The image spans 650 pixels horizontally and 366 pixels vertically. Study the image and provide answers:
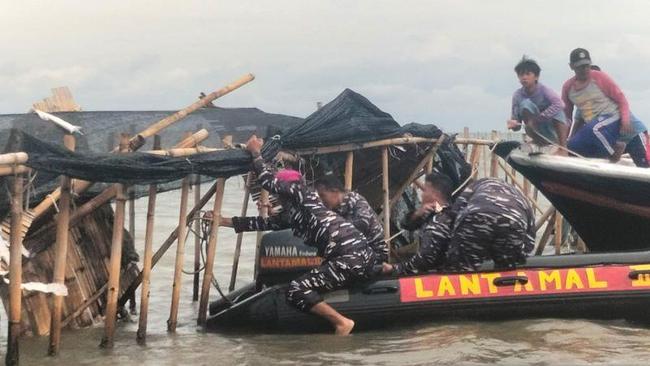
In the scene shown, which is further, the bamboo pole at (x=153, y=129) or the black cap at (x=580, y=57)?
the black cap at (x=580, y=57)

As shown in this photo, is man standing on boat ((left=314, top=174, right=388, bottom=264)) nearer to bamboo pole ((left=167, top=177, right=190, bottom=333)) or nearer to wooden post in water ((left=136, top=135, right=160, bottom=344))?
bamboo pole ((left=167, top=177, right=190, bottom=333))

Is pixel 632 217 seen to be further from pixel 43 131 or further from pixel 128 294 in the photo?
pixel 43 131

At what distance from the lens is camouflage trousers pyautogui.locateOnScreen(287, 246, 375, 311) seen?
861 centimetres

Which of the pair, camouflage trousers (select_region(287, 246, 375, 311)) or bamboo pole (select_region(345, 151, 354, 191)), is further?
bamboo pole (select_region(345, 151, 354, 191))

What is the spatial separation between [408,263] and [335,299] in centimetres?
81

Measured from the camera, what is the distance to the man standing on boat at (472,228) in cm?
865

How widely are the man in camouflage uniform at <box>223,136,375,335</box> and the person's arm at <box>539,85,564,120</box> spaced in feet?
13.0

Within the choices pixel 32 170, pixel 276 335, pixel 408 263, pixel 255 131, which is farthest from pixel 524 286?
pixel 32 170

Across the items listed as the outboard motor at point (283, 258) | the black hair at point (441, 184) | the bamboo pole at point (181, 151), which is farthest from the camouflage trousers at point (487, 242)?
the bamboo pole at point (181, 151)

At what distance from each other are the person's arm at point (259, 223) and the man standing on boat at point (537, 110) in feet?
12.4

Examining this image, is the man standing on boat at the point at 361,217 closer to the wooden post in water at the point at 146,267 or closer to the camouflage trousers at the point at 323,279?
the camouflage trousers at the point at 323,279

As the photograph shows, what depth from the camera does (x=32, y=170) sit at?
736 centimetres

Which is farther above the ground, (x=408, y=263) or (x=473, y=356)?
(x=408, y=263)

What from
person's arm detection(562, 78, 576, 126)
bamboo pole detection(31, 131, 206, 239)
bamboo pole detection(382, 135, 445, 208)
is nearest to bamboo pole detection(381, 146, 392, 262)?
bamboo pole detection(382, 135, 445, 208)
